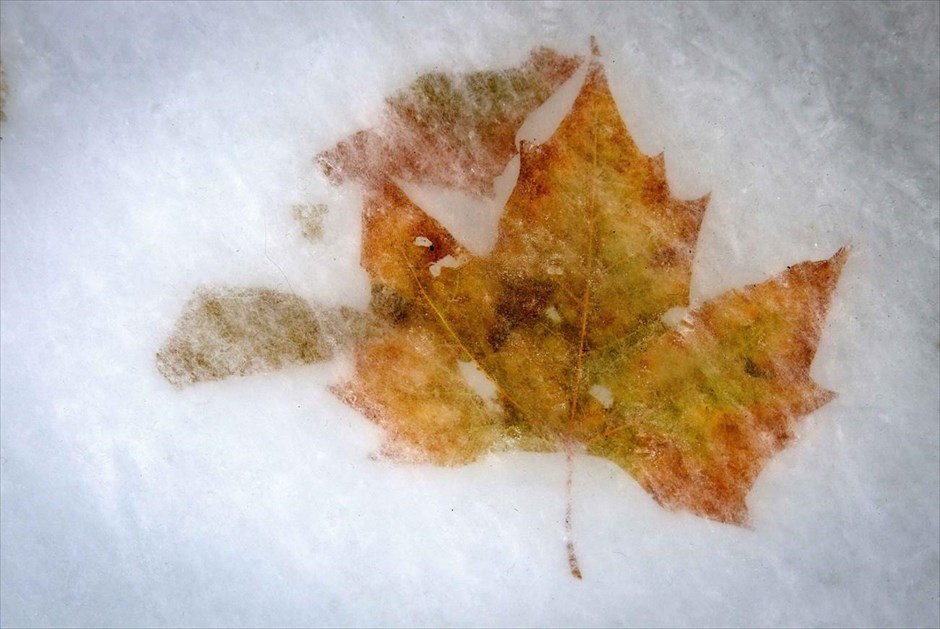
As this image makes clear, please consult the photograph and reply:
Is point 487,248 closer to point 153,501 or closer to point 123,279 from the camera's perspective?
point 123,279

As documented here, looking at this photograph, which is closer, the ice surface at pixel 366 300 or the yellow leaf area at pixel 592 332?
the yellow leaf area at pixel 592 332

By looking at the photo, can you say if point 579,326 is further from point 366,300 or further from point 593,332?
point 366,300

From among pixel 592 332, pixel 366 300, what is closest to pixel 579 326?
pixel 592 332

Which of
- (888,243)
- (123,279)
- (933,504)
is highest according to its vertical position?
(123,279)

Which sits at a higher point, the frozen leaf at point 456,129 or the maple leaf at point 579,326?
the frozen leaf at point 456,129

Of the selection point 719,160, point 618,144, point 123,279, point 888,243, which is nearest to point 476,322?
point 618,144
